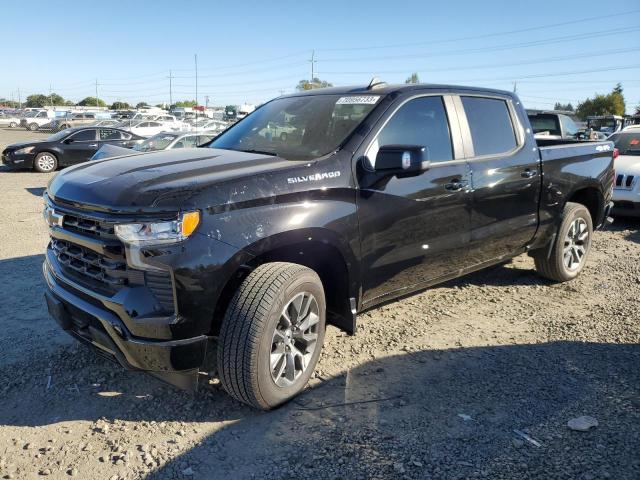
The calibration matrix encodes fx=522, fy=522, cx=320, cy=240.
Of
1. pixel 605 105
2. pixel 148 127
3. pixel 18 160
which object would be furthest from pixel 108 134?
pixel 605 105

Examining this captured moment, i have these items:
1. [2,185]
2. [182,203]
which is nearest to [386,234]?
[182,203]

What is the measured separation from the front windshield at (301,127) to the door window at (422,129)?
200 millimetres

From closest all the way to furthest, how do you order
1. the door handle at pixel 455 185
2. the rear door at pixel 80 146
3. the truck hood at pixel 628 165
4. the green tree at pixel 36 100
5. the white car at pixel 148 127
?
the door handle at pixel 455 185, the truck hood at pixel 628 165, the rear door at pixel 80 146, the white car at pixel 148 127, the green tree at pixel 36 100

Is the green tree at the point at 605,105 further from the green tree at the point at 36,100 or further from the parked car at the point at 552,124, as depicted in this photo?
the green tree at the point at 36,100

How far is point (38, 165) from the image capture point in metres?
15.4

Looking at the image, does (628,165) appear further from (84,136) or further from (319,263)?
(84,136)

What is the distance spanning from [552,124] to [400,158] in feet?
36.5

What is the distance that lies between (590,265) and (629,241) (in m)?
1.75

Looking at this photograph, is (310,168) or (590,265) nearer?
(310,168)

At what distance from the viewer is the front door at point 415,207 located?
3.41 m

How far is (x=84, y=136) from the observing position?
16.3 metres

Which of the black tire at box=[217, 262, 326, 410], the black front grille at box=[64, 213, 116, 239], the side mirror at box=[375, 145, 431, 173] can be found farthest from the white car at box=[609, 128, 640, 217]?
the black front grille at box=[64, 213, 116, 239]

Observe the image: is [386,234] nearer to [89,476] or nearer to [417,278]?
[417,278]

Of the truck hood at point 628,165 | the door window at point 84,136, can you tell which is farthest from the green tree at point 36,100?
the truck hood at point 628,165
